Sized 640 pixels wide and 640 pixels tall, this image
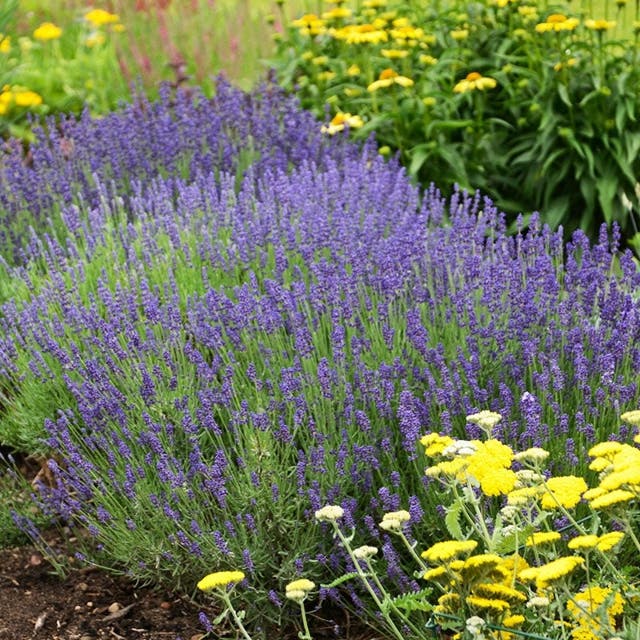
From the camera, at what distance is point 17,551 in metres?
3.78

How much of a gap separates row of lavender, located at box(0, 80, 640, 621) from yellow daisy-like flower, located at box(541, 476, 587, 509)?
0.37 m

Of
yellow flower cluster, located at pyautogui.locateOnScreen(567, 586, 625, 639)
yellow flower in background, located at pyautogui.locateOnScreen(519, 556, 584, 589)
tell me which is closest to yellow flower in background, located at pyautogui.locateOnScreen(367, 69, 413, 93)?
yellow flower cluster, located at pyautogui.locateOnScreen(567, 586, 625, 639)

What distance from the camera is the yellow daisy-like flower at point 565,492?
2307 millimetres

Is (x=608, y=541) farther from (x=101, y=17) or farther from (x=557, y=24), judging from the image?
(x=101, y=17)

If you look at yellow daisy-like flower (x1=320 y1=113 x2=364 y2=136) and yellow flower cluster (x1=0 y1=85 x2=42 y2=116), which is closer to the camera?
yellow daisy-like flower (x1=320 y1=113 x2=364 y2=136)

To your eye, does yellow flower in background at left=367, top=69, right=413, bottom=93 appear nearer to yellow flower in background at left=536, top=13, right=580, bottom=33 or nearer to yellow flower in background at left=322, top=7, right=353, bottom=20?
yellow flower in background at left=536, top=13, right=580, bottom=33

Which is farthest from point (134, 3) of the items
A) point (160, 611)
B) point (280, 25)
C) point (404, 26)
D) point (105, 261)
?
point (160, 611)

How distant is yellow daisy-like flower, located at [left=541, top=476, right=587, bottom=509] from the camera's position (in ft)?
7.57

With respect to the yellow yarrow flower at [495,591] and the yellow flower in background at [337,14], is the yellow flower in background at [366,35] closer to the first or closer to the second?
the yellow flower in background at [337,14]

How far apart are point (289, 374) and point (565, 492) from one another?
1.05 m

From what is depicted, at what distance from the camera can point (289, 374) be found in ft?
10.4

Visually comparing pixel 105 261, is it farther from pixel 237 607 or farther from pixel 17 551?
pixel 237 607

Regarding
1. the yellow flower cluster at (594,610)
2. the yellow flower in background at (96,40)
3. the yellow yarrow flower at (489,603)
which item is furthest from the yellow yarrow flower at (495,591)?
the yellow flower in background at (96,40)

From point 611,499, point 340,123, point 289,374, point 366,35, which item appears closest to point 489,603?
point 611,499
